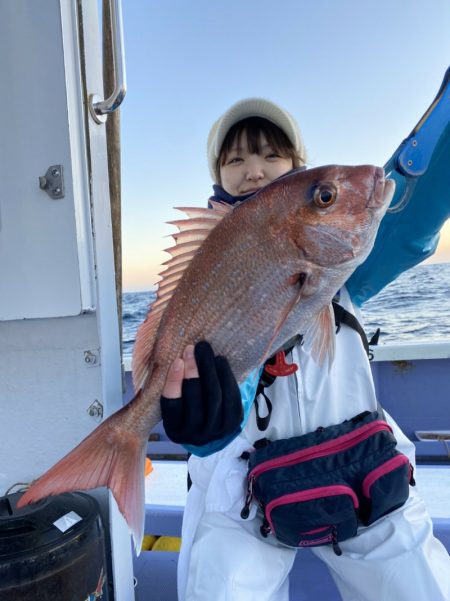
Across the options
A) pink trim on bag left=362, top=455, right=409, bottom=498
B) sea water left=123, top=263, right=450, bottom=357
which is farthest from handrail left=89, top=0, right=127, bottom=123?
sea water left=123, top=263, right=450, bottom=357

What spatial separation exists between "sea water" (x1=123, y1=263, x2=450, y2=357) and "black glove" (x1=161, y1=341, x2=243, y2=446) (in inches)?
183

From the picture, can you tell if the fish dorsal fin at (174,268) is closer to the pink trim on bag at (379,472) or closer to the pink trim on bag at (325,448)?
the pink trim on bag at (325,448)

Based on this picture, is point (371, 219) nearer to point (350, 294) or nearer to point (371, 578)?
point (350, 294)

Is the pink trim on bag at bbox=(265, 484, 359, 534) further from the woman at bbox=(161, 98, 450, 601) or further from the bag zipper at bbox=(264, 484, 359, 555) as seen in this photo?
the woman at bbox=(161, 98, 450, 601)

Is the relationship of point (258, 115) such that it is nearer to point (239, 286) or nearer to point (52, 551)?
point (239, 286)

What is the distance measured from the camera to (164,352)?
3.73ft

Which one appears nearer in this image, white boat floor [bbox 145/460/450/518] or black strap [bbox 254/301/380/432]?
black strap [bbox 254/301/380/432]

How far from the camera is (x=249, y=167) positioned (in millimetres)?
1806

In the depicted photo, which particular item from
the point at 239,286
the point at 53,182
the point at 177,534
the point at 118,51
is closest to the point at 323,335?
the point at 239,286

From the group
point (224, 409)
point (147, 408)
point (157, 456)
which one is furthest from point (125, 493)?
point (157, 456)

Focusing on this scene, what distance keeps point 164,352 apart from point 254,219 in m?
0.43

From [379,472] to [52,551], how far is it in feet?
3.37

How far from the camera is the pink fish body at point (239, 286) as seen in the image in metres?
1.02

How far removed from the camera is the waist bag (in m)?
1.30
